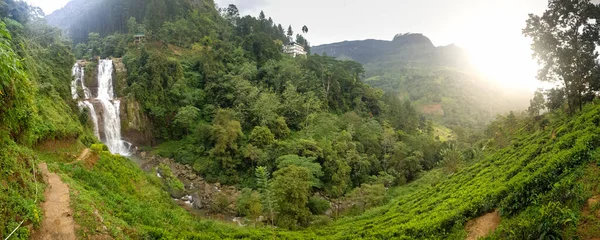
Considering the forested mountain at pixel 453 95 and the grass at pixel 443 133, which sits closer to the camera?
the grass at pixel 443 133

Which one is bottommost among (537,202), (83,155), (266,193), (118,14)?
(266,193)

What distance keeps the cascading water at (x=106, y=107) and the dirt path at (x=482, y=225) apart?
30.4 m

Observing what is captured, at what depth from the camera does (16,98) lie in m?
7.93

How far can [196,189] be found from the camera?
2634 centimetres

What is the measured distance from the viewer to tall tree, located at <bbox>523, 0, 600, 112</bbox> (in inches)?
642

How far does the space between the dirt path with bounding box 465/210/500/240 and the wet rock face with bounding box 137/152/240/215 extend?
1717cm

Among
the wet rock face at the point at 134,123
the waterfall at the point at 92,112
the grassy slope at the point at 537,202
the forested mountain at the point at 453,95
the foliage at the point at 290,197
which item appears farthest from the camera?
the forested mountain at the point at 453,95

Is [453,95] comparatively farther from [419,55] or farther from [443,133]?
[419,55]

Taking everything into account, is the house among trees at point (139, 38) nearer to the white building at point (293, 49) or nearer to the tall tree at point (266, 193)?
the white building at point (293, 49)

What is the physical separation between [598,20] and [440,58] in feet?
563

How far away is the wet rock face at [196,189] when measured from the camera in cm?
2355

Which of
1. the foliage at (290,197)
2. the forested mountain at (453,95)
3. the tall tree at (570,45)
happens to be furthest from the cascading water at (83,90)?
the forested mountain at (453,95)

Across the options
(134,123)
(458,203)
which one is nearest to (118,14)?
(134,123)

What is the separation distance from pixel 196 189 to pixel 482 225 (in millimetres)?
22458
